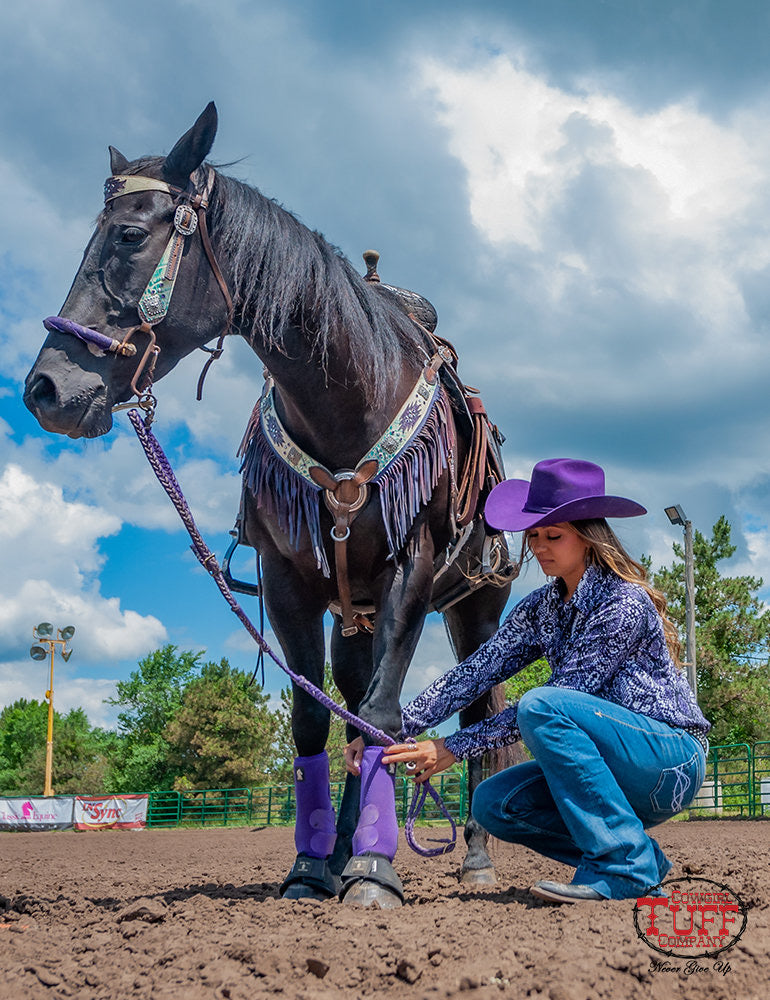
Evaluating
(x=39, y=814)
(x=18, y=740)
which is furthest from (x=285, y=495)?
(x=18, y=740)

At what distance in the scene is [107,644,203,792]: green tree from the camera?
139ft

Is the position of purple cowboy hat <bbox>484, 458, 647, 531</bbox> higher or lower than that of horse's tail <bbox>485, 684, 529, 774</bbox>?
higher

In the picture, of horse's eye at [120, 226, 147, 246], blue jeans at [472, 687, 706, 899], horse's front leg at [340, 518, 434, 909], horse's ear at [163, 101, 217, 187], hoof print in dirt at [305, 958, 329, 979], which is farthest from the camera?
horse's ear at [163, 101, 217, 187]

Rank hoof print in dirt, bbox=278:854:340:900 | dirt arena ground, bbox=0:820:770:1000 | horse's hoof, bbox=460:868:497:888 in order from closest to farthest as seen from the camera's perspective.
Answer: dirt arena ground, bbox=0:820:770:1000 < hoof print in dirt, bbox=278:854:340:900 < horse's hoof, bbox=460:868:497:888

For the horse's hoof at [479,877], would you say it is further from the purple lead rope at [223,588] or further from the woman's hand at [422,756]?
the woman's hand at [422,756]

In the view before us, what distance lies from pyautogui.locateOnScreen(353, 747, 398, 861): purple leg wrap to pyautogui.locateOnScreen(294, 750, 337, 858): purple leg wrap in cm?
54

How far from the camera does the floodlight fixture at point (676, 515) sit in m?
18.4

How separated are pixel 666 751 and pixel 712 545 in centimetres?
3071

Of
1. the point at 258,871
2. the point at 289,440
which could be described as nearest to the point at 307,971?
the point at 289,440

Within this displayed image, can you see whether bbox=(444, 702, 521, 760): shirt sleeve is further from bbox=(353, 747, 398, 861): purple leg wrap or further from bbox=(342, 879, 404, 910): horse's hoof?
bbox=(342, 879, 404, 910): horse's hoof

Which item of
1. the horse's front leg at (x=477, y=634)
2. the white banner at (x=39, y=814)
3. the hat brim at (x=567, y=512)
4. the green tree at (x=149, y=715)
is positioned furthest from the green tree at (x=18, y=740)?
the hat brim at (x=567, y=512)

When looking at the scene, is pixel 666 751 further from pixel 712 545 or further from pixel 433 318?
pixel 712 545

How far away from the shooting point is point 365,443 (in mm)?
3658

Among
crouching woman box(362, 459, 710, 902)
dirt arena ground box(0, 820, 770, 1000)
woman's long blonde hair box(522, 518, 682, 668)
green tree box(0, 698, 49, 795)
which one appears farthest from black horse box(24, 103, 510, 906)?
green tree box(0, 698, 49, 795)
